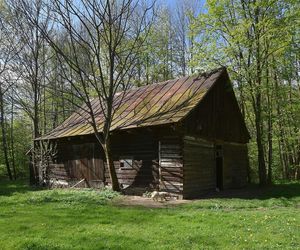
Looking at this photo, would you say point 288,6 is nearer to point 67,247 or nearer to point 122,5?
point 122,5

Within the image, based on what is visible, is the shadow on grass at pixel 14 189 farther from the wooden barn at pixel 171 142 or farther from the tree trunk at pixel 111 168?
the tree trunk at pixel 111 168

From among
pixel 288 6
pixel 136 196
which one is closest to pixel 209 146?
pixel 136 196

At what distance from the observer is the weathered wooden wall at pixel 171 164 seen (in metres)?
17.8

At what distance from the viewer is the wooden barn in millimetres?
18203

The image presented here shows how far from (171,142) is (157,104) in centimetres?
332

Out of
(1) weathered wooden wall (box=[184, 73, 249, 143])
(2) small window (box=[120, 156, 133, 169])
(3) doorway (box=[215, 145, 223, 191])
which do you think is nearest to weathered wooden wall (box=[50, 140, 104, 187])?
(2) small window (box=[120, 156, 133, 169])

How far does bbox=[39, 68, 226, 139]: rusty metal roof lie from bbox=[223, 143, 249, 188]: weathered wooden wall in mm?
3896

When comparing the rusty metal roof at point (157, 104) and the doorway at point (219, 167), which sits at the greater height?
the rusty metal roof at point (157, 104)

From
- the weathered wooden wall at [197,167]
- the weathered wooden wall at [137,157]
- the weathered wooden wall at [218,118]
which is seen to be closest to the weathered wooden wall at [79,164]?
the weathered wooden wall at [137,157]

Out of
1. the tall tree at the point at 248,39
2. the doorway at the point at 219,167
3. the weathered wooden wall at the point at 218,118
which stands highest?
the tall tree at the point at 248,39

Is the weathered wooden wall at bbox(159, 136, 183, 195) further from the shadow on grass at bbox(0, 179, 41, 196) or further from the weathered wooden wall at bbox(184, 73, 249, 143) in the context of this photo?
the shadow on grass at bbox(0, 179, 41, 196)

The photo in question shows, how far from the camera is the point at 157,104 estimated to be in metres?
20.9

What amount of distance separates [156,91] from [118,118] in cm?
290

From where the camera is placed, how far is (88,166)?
74.2ft
